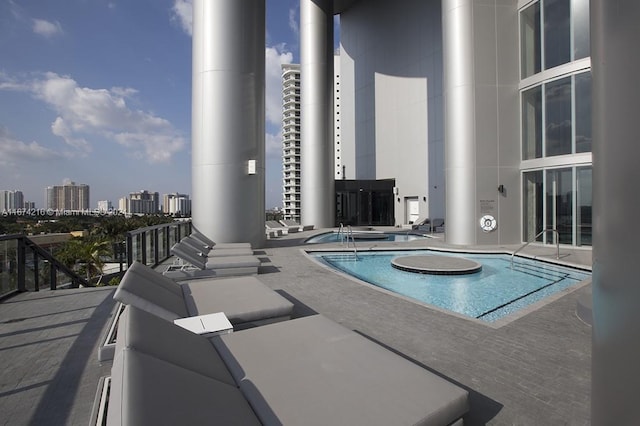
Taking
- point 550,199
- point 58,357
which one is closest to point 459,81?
point 550,199

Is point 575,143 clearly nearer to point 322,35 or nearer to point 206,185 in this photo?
point 206,185

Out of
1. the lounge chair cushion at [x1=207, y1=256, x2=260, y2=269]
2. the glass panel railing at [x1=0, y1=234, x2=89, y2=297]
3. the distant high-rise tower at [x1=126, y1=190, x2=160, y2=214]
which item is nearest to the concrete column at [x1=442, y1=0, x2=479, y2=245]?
the lounge chair cushion at [x1=207, y1=256, x2=260, y2=269]

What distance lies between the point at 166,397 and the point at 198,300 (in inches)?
110

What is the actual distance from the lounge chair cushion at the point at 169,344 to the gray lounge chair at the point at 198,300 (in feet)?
3.31

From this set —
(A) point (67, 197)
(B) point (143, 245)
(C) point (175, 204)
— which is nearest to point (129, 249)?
(B) point (143, 245)

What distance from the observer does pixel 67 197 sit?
96562mm

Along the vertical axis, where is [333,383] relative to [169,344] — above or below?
below

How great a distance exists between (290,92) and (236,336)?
86730mm

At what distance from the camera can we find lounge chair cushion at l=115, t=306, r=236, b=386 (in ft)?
6.59

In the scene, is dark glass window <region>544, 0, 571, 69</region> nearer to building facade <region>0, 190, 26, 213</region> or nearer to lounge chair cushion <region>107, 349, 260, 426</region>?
lounge chair cushion <region>107, 349, 260, 426</region>

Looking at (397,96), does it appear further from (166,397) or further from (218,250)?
(166,397)

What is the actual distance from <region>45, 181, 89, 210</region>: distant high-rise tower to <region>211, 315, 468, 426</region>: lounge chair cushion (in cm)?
11598

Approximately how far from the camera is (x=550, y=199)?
11.8 meters

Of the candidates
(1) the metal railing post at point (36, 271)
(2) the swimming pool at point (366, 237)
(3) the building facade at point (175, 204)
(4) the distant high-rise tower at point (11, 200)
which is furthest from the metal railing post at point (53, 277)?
(4) the distant high-rise tower at point (11, 200)
